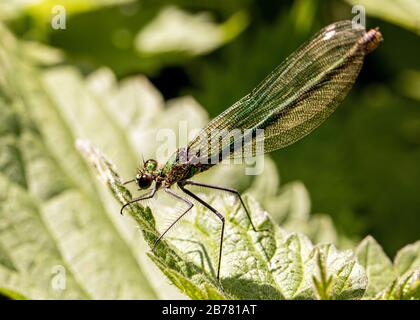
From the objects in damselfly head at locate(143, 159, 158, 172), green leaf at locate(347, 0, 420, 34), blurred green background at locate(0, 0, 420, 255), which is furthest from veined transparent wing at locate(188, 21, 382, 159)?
blurred green background at locate(0, 0, 420, 255)

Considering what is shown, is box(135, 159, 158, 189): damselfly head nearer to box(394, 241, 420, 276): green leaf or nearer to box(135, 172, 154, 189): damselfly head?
box(135, 172, 154, 189): damselfly head

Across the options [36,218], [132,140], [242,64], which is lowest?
[36,218]

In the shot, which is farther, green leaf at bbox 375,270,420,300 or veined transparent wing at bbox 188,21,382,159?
veined transparent wing at bbox 188,21,382,159

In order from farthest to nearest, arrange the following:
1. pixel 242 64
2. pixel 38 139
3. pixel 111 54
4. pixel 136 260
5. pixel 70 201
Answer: pixel 111 54 < pixel 242 64 < pixel 38 139 < pixel 70 201 < pixel 136 260

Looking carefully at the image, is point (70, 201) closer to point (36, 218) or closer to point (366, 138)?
point (36, 218)

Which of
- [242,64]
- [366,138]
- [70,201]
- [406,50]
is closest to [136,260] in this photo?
[70,201]

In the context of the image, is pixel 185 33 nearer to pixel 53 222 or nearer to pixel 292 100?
pixel 292 100

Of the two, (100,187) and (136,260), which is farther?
(100,187)
